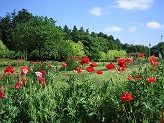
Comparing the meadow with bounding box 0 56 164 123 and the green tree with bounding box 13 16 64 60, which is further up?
the green tree with bounding box 13 16 64 60

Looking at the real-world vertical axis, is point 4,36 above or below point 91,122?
above

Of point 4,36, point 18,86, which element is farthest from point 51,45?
point 4,36

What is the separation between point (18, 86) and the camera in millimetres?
5207

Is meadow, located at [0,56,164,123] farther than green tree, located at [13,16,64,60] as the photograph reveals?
No

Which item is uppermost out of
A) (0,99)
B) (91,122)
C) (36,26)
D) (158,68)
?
(36,26)

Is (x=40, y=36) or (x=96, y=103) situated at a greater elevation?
(x=40, y=36)

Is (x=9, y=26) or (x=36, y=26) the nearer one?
(x=36, y=26)

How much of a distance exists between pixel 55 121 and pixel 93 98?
2.27 feet

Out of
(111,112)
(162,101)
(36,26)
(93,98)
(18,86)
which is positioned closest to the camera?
(162,101)

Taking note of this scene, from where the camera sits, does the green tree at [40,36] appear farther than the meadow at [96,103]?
Yes

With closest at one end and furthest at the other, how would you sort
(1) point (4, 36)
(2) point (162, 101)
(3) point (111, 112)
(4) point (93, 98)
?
(2) point (162, 101), (3) point (111, 112), (4) point (93, 98), (1) point (4, 36)

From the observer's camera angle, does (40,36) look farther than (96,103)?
Yes

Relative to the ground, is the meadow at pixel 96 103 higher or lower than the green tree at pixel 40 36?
lower

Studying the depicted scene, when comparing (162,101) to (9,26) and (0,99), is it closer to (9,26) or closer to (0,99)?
(0,99)
